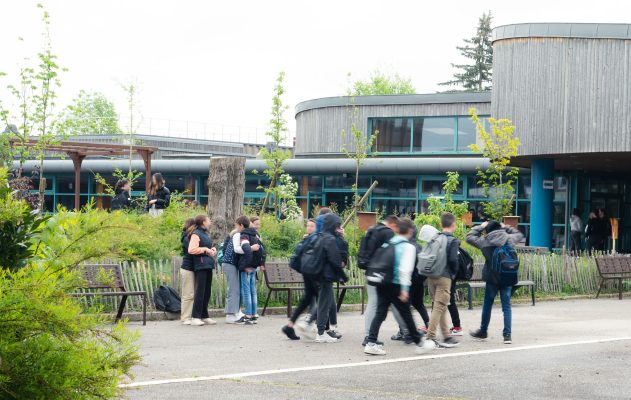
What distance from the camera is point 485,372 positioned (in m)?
9.78

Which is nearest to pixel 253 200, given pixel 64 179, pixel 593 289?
pixel 64 179

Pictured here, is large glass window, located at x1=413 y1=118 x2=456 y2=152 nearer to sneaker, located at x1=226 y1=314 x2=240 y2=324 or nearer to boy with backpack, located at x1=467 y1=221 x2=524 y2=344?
sneaker, located at x1=226 y1=314 x2=240 y2=324

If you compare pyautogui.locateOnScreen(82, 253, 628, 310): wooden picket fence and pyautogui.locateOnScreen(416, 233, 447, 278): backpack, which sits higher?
pyautogui.locateOnScreen(416, 233, 447, 278): backpack

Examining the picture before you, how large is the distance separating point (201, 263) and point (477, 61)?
71848mm

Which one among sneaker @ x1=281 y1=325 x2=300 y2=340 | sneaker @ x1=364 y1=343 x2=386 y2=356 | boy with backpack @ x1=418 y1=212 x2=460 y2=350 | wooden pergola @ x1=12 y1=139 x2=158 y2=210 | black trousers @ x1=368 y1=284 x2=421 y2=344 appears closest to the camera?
sneaker @ x1=364 y1=343 x2=386 y2=356

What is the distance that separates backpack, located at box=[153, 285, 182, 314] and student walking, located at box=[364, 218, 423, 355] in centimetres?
461

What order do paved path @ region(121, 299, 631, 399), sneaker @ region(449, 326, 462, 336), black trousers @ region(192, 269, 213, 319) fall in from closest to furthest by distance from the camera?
paved path @ region(121, 299, 631, 399) → sneaker @ region(449, 326, 462, 336) → black trousers @ region(192, 269, 213, 319)

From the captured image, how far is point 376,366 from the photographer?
10.2 meters

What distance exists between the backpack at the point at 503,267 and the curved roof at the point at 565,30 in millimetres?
15969

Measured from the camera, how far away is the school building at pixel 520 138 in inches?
1059

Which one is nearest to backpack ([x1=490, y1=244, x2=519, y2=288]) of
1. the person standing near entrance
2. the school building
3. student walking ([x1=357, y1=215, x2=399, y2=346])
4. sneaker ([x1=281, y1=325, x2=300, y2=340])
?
student walking ([x1=357, y1=215, x2=399, y2=346])

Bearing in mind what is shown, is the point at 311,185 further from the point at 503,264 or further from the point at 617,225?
the point at 503,264

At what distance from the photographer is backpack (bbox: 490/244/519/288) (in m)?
12.4

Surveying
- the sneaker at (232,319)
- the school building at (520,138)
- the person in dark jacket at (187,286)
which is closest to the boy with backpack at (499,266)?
the sneaker at (232,319)
